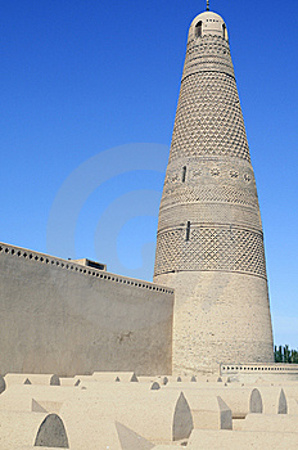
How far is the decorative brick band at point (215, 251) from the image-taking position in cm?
1291

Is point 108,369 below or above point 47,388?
above

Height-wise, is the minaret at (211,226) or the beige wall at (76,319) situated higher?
the minaret at (211,226)

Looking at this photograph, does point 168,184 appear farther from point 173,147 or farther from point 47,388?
point 47,388

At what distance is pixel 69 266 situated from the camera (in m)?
10.3

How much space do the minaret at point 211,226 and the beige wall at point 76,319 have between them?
835mm

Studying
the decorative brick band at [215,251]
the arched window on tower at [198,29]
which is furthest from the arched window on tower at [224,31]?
the decorative brick band at [215,251]

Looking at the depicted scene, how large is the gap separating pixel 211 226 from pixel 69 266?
174 inches

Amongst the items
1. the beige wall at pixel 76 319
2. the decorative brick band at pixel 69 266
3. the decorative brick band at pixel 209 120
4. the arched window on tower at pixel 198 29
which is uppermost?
the arched window on tower at pixel 198 29

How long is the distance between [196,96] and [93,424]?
1157cm

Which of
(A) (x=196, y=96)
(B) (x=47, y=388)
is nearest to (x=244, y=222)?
(A) (x=196, y=96)

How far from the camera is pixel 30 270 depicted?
30.6 feet

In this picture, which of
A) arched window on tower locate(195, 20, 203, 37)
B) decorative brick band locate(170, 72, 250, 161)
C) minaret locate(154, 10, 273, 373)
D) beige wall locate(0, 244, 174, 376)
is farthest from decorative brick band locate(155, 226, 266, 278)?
arched window on tower locate(195, 20, 203, 37)

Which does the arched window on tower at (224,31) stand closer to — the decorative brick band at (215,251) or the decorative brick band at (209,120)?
the decorative brick band at (209,120)

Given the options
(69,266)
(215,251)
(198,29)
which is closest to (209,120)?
(198,29)
